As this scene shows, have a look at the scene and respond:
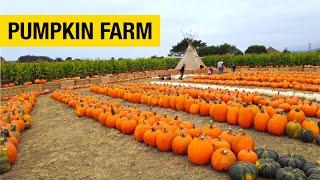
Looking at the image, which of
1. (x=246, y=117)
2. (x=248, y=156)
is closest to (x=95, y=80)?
(x=246, y=117)

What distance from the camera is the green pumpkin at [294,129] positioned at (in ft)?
26.1

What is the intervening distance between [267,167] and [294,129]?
2.43 metres

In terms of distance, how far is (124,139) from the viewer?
345 inches

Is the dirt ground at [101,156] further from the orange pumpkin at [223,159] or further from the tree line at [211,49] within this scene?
the tree line at [211,49]

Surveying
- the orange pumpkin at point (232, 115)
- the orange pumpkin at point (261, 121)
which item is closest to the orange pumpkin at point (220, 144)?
the orange pumpkin at point (261, 121)

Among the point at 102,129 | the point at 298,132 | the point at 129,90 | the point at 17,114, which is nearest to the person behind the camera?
the point at 298,132

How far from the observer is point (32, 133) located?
1019cm

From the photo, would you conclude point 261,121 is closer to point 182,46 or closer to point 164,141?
point 164,141

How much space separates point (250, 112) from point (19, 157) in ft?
16.5

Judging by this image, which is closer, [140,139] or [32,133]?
[140,139]

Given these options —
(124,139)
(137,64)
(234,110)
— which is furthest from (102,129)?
(137,64)

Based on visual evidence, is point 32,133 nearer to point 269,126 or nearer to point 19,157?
point 19,157

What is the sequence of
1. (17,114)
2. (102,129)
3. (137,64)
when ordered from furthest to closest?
1. (137,64)
2. (17,114)
3. (102,129)

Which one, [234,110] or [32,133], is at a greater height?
[234,110]
